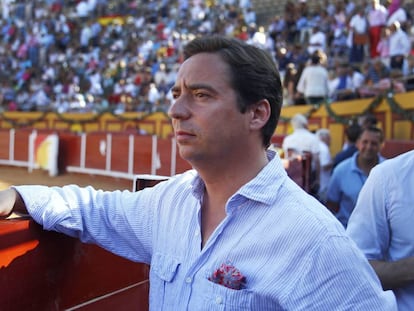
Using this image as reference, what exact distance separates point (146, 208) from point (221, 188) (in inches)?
10.1

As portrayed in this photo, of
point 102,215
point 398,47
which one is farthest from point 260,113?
point 398,47

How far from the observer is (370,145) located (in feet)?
11.9

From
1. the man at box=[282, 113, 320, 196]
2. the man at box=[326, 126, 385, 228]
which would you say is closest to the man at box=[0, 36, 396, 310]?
the man at box=[326, 126, 385, 228]

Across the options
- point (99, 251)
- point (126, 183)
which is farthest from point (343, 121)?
point (99, 251)

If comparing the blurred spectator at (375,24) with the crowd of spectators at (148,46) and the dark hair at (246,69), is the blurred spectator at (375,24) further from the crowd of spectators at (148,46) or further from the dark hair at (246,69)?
the dark hair at (246,69)

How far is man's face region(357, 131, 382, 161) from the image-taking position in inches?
142

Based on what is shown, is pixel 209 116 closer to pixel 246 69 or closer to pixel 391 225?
pixel 246 69

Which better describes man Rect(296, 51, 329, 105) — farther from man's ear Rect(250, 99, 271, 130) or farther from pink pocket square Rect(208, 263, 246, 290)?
Result: pink pocket square Rect(208, 263, 246, 290)

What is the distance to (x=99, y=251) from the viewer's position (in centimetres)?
167

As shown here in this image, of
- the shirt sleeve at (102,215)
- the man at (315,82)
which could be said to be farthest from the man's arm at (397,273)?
the man at (315,82)

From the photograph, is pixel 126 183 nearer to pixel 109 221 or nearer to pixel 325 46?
pixel 325 46

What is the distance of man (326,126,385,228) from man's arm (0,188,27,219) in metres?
2.46

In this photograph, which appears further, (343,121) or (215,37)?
(343,121)

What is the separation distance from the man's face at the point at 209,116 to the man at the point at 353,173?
7.84 feet
